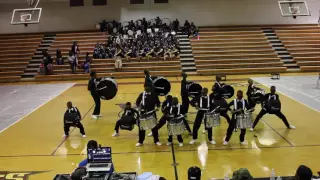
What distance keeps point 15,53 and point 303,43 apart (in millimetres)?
24688

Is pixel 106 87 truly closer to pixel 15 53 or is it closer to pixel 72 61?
pixel 72 61

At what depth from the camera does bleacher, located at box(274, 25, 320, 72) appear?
27.5 m

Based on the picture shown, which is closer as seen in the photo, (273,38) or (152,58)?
(152,58)

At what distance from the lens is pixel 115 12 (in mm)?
32625

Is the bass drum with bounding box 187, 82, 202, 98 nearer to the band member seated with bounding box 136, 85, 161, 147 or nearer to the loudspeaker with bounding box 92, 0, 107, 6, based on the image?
the band member seated with bounding box 136, 85, 161, 147

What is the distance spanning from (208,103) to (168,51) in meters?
17.6

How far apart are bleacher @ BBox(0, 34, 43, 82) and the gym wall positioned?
1.41 meters

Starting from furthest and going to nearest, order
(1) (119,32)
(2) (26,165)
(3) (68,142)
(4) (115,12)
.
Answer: (4) (115,12) < (1) (119,32) < (3) (68,142) < (2) (26,165)

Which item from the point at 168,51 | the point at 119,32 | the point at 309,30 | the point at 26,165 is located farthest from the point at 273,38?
the point at 26,165

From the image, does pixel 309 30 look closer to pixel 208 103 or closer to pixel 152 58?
pixel 152 58

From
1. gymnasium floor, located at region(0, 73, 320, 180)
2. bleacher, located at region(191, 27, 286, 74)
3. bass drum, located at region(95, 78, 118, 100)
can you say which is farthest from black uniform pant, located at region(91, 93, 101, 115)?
bleacher, located at region(191, 27, 286, 74)

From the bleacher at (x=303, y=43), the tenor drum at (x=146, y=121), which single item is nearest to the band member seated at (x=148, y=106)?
the tenor drum at (x=146, y=121)

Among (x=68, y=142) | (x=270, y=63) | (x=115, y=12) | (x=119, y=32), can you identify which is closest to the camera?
(x=68, y=142)

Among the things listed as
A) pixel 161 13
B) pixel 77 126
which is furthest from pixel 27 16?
pixel 161 13
